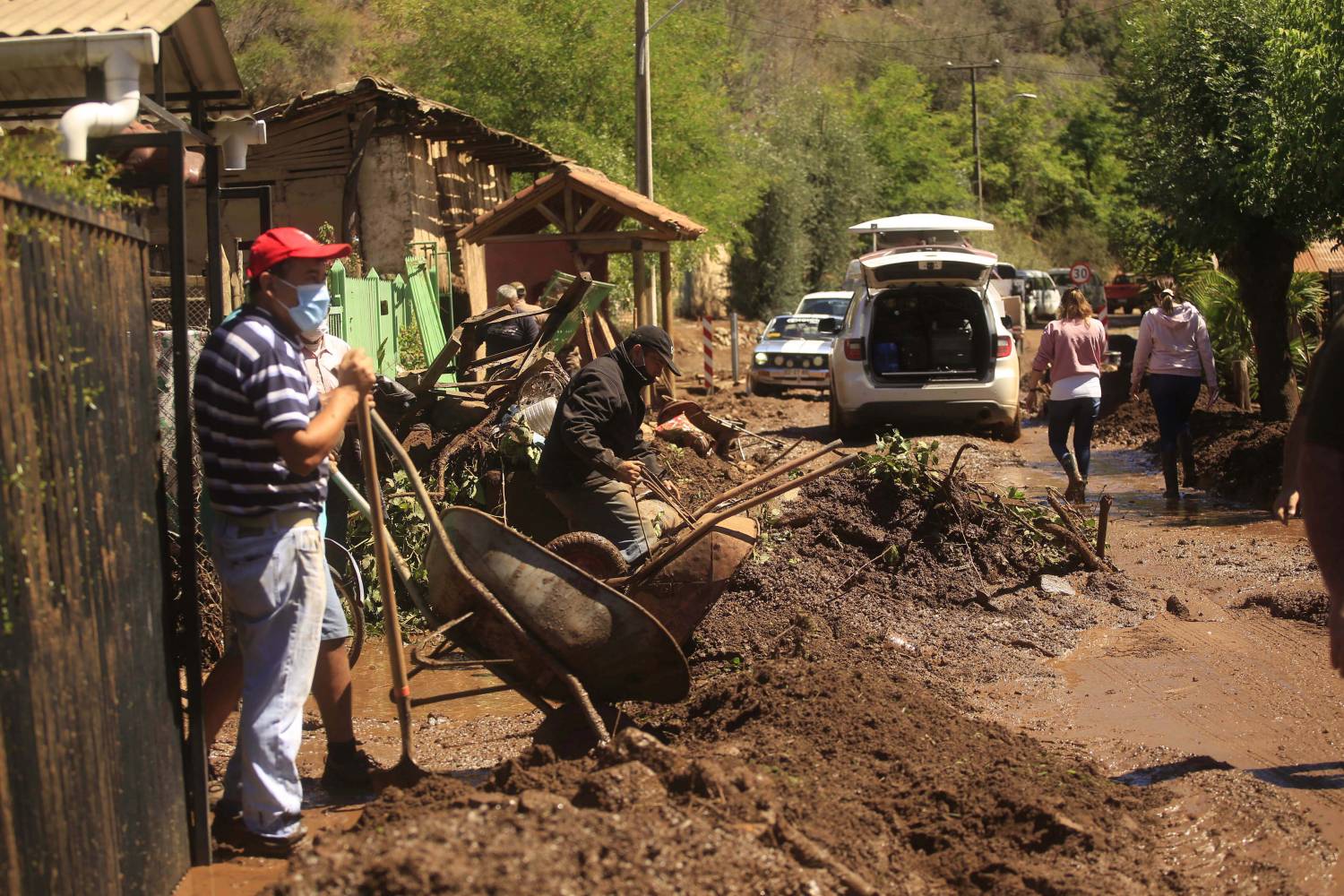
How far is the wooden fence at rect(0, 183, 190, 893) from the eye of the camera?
3082 millimetres

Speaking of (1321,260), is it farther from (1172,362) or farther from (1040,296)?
(1172,362)

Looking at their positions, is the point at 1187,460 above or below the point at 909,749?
above

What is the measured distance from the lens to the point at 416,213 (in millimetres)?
17562

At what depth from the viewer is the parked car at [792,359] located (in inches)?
923

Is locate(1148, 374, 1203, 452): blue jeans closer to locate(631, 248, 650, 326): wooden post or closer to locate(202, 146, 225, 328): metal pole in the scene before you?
locate(631, 248, 650, 326): wooden post

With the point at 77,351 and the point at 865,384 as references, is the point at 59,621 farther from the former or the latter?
the point at 865,384

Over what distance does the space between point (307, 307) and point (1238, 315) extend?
49.3 ft

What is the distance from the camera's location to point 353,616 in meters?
6.91

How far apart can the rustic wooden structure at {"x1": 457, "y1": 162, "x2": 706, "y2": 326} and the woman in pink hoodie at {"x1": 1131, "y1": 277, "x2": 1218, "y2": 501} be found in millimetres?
7122

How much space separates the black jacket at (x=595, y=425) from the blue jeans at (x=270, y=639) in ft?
7.88

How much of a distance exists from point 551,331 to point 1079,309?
483 cm

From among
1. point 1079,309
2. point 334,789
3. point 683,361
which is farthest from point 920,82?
point 334,789

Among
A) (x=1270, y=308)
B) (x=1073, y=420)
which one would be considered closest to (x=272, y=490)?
(x=1073, y=420)

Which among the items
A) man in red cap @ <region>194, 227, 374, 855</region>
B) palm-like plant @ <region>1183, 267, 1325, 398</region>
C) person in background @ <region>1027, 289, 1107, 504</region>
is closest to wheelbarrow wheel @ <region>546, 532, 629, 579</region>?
man in red cap @ <region>194, 227, 374, 855</region>
